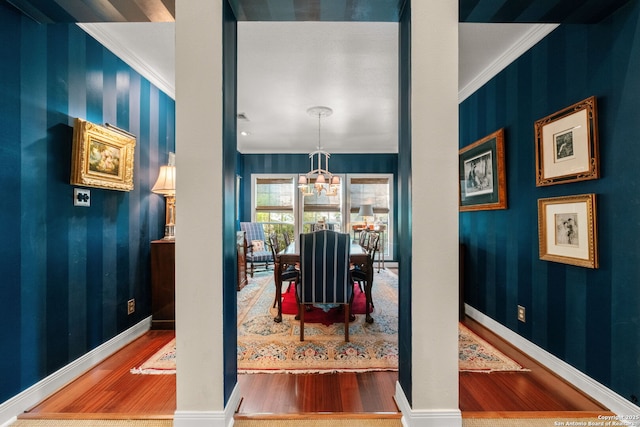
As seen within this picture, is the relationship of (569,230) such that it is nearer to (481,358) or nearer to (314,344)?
(481,358)

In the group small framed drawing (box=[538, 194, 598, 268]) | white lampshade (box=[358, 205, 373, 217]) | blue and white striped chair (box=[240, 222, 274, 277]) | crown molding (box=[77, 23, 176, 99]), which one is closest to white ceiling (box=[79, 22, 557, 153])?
crown molding (box=[77, 23, 176, 99])

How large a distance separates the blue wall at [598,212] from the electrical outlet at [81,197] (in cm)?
360

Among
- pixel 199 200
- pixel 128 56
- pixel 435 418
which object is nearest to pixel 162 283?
pixel 199 200

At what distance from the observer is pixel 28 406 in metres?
1.74

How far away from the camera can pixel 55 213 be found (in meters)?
1.96

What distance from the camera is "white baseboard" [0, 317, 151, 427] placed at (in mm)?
1638

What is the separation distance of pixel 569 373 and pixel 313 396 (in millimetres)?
1810

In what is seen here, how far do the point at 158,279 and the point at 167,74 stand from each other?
2162mm

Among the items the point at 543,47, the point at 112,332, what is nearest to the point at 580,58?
the point at 543,47

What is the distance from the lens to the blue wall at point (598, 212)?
162 cm

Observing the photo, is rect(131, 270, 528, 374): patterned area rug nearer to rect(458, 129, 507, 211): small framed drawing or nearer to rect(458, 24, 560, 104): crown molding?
rect(458, 129, 507, 211): small framed drawing

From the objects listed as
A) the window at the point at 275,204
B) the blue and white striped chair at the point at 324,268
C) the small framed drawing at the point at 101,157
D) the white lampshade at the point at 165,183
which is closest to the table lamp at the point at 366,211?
the window at the point at 275,204

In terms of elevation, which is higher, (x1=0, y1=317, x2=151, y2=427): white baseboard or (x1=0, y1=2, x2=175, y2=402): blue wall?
(x1=0, y1=2, x2=175, y2=402): blue wall

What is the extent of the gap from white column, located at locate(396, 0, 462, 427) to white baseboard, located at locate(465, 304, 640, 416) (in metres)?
1.09
